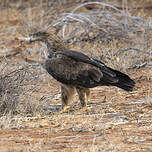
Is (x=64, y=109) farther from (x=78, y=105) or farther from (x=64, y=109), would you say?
(x=78, y=105)

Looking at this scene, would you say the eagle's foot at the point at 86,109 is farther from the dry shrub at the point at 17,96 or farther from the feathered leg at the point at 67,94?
the dry shrub at the point at 17,96

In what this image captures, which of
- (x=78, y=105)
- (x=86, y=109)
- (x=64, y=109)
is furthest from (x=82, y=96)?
(x=78, y=105)

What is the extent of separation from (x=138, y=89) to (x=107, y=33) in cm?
357

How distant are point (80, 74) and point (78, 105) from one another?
2.98 feet

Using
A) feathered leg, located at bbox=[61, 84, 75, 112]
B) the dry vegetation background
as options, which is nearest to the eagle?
feathered leg, located at bbox=[61, 84, 75, 112]

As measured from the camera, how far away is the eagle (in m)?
6.20

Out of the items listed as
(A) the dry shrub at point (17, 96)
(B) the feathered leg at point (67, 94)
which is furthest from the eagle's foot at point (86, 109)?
(A) the dry shrub at point (17, 96)

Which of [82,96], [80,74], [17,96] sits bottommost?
[82,96]

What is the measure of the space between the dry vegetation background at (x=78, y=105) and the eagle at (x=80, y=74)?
31cm

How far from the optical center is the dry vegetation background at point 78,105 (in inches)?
183

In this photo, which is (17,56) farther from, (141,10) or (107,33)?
(141,10)

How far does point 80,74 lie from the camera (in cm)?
633

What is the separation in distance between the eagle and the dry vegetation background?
313 mm

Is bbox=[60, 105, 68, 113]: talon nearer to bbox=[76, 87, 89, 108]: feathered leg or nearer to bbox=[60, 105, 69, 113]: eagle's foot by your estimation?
bbox=[60, 105, 69, 113]: eagle's foot
